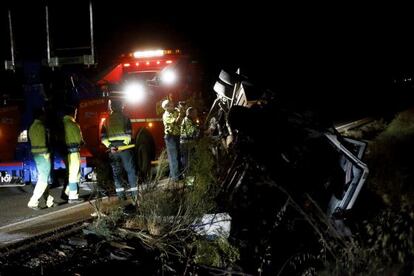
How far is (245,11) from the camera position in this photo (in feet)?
82.3

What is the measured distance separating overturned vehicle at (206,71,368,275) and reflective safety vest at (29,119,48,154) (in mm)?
3255

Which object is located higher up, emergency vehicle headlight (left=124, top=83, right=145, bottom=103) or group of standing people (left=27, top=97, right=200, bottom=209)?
emergency vehicle headlight (left=124, top=83, right=145, bottom=103)

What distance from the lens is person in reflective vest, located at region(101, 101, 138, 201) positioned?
24.5 feet

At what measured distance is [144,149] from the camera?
967 centimetres

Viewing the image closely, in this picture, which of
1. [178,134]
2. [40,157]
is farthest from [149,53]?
[40,157]

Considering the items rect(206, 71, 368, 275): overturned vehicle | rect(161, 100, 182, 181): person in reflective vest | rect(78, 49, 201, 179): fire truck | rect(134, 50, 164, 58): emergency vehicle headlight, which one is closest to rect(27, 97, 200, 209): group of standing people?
rect(161, 100, 182, 181): person in reflective vest

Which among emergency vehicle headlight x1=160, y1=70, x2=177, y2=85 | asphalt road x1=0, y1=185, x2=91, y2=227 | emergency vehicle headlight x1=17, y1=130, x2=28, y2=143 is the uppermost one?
emergency vehicle headlight x1=160, y1=70, x2=177, y2=85

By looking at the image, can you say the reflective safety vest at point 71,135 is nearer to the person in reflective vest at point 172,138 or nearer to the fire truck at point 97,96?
the fire truck at point 97,96

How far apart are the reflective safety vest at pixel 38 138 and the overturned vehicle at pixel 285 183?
10.7 feet

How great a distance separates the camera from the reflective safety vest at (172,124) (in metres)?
8.36

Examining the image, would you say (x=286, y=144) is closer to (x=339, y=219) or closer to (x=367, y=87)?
(x=339, y=219)

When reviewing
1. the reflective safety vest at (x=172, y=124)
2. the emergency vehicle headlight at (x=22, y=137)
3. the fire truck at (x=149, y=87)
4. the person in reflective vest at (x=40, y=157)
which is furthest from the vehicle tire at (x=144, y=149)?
the emergency vehicle headlight at (x=22, y=137)

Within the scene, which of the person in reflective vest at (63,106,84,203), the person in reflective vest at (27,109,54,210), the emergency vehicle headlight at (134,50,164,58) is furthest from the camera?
the emergency vehicle headlight at (134,50,164,58)

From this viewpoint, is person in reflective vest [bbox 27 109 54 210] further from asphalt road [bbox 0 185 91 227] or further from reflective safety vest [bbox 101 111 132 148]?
reflective safety vest [bbox 101 111 132 148]
